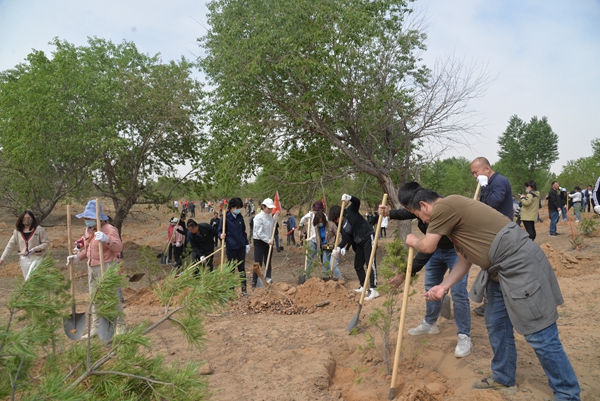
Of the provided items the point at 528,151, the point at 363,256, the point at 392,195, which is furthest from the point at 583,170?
the point at 363,256

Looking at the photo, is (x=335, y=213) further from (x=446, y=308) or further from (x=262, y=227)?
(x=446, y=308)

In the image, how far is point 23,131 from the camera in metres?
12.8

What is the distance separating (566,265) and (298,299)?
17.3 feet

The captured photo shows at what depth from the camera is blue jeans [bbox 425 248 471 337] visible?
4.18 m

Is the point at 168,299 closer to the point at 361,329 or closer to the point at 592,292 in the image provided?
the point at 361,329

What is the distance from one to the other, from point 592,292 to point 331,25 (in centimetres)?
827

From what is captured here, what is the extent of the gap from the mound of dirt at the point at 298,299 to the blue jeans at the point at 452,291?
7.52ft

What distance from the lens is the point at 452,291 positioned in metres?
4.21

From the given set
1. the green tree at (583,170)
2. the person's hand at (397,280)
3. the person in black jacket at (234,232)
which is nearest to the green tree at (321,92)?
the person in black jacket at (234,232)

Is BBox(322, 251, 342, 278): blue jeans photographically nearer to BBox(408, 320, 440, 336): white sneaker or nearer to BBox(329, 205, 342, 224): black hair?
BBox(329, 205, 342, 224): black hair

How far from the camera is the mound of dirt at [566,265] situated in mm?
7848

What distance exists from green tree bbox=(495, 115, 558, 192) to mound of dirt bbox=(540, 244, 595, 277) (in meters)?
44.3

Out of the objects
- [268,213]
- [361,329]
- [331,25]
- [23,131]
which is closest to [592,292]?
[361,329]

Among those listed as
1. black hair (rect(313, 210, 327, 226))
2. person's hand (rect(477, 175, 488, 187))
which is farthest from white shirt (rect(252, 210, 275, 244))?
person's hand (rect(477, 175, 488, 187))
